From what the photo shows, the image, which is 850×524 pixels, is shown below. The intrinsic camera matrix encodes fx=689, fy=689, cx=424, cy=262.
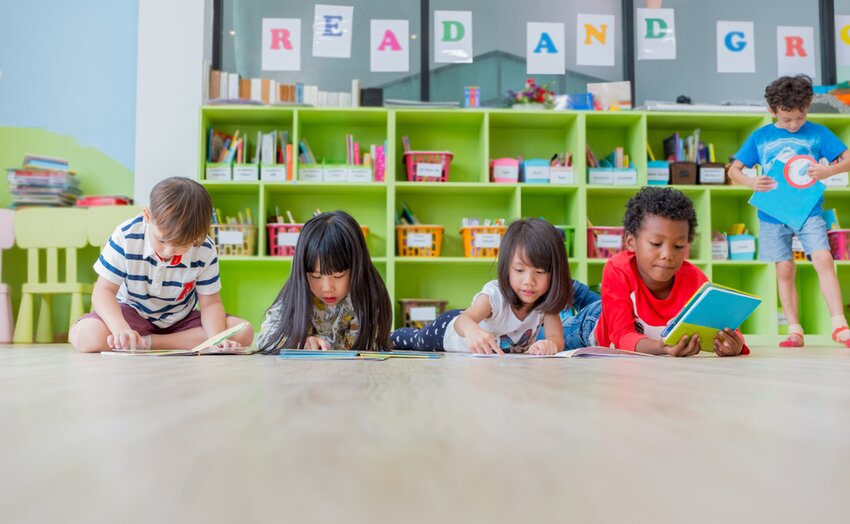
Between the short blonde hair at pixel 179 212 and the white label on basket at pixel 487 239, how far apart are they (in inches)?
76.0

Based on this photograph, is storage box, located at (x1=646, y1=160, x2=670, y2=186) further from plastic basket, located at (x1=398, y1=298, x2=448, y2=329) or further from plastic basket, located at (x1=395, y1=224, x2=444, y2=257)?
plastic basket, located at (x1=398, y1=298, x2=448, y2=329)

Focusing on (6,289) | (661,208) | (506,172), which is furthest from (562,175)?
(6,289)

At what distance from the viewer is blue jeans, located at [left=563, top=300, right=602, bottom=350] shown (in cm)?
228

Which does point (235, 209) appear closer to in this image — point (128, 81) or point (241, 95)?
→ point (241, 95)

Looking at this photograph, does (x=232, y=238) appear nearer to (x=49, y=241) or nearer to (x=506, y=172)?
(x=49, y=241)

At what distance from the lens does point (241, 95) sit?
11.7 ft

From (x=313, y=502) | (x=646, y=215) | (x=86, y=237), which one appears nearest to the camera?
(x=313, y=502)

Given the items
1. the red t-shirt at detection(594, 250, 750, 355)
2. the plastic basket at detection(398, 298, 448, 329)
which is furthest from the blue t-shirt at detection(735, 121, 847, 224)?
the plastic basket at detection(398, 298, 448, 329)

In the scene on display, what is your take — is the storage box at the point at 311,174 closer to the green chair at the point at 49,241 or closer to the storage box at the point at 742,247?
the green chair at the point at 49,241

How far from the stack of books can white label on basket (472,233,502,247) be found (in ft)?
Result: 6.57

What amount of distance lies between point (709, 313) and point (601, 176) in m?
2.26

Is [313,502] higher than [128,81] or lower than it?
lower

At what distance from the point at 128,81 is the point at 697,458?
A: 158 inches

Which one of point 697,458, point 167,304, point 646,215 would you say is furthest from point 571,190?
point 697,458
